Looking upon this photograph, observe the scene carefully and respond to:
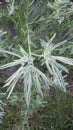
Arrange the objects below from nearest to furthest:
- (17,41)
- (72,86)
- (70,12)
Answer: (70,12), (17,41), (72,86)

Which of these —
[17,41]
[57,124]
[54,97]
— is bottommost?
[57,124]

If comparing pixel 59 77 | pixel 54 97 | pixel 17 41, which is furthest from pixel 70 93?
pixel 59 77

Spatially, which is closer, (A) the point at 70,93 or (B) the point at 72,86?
(A) the point at 70,93

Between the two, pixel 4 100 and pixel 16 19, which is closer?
pixel 16 19

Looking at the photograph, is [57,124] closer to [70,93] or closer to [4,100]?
[70,93]

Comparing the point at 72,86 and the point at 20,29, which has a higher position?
the point at 20,29

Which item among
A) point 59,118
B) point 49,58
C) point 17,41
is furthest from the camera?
point 59,118

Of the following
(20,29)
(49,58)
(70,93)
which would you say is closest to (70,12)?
(20,29)

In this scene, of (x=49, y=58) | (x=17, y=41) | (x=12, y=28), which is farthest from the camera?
(x=12, y=28)

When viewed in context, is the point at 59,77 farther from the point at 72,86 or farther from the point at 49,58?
the point at 72,86
